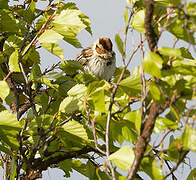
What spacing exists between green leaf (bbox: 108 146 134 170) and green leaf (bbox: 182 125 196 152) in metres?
0.33

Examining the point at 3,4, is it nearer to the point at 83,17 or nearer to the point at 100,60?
the point at 83,17

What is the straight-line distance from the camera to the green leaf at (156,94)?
6.02 feet

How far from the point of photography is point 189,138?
1772 mm

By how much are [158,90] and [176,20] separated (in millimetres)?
304

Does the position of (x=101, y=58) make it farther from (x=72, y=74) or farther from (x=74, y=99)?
(x=74, y=99)

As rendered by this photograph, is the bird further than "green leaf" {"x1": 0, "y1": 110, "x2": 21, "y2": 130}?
Yes

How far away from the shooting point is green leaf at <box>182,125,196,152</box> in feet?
5.79

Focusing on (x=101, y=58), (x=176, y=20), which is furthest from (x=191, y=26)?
(x=101, y=58)

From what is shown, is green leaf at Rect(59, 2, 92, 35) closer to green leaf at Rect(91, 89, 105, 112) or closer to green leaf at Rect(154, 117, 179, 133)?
green leaf at Rect(91, 89, 105, 112)

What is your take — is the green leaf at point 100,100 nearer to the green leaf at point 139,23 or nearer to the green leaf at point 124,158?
the green leaf at point 124,158

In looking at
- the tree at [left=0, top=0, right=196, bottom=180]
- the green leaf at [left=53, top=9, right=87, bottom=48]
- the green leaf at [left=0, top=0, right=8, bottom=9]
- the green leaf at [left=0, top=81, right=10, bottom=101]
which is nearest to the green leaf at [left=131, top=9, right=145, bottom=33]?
the tree at [left=0, top=0, right=196, bottom=180]

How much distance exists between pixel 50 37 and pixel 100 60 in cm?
272

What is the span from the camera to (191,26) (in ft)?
5.94

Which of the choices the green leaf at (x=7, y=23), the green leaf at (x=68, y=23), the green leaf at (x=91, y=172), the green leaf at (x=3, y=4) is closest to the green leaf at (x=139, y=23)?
the green leaf at (x=68, y=23)
